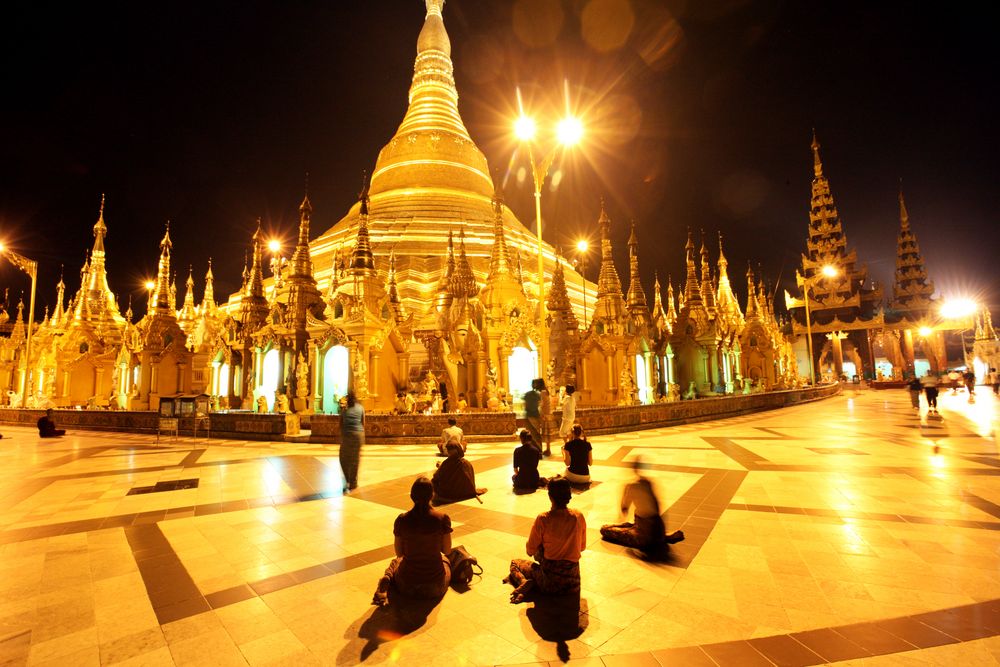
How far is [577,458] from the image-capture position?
6.68m

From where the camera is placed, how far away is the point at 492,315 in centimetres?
1844

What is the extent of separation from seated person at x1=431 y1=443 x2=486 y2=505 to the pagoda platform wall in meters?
5.38

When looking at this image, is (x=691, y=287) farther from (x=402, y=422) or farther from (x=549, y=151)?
(x=402, y=422)

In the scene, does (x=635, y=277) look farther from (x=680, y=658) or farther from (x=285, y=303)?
(x=680, y=658)

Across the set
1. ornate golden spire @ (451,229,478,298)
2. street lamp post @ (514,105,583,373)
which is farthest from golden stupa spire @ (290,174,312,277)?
street lamp post @ (514,105,583,373)

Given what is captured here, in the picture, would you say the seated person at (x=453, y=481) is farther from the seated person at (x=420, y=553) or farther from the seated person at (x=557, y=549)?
the seated person at (x=557, y=549)

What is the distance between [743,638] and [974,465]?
8.78 meters

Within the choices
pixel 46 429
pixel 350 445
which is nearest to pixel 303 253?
pixel 46 429

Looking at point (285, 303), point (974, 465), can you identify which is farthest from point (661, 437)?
point (285, 303)

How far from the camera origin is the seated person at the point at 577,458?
663 cm

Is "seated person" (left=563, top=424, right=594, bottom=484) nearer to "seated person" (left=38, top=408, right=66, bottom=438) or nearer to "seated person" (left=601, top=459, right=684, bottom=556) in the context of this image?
"seated person" (left=601, top=459, right=684, bottom=556)

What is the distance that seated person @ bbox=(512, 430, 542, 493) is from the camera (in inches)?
269

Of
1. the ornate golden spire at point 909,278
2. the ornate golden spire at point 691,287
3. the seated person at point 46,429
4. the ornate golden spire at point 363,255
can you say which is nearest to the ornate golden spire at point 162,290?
the seated person at point 46,429

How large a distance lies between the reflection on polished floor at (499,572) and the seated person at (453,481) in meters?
0.30
